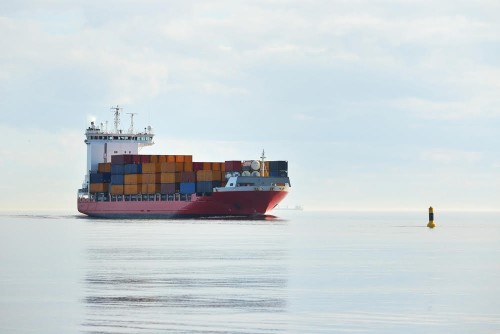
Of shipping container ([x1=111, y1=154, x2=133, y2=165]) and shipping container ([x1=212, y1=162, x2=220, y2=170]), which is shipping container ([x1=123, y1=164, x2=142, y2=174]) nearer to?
shipping container ([x1=111, y1=154, x2=133, y2=165])

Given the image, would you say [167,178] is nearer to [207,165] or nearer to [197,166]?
[197,166]

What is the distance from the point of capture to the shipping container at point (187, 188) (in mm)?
134375

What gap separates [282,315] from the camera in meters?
32.2

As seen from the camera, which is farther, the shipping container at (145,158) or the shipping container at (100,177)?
the shipping container at (100,177)

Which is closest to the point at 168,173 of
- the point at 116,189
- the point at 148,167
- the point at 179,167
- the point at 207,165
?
the point at 179,167

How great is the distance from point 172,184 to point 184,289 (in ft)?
320

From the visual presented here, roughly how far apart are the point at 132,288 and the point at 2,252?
90.2ft

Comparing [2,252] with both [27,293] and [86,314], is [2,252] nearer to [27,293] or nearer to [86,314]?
[27,293]

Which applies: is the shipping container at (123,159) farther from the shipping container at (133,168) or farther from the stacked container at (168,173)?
the shipping container at (133,168)

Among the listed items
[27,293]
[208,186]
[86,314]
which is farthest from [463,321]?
[208,186]

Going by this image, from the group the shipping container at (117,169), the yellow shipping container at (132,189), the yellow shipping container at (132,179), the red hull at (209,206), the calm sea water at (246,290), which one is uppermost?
the shipping container at (117,169)

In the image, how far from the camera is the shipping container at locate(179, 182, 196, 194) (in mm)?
134375

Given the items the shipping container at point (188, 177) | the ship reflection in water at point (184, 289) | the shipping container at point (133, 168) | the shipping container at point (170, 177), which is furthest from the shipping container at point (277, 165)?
the ship reflection in water at point (184, 289)

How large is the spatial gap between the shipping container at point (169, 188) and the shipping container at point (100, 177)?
1449 centimetres
